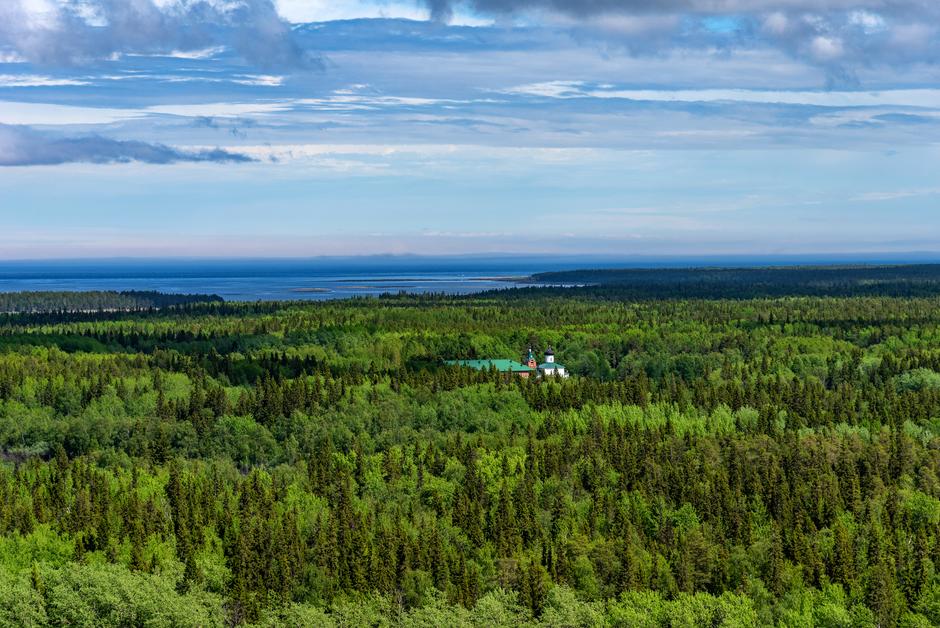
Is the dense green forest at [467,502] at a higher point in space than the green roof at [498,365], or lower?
lower

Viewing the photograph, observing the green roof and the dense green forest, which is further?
the green roof

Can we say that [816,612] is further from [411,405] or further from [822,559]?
[411,405]

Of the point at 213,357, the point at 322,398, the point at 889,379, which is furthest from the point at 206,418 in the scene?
the point at 889,379

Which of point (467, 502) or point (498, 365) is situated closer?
point (467, 502)

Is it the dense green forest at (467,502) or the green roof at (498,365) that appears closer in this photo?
the dense green forest at (467,502)

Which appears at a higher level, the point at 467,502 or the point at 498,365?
the point at 498,365
